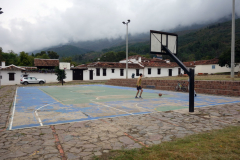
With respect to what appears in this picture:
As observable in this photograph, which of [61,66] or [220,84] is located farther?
[61,66]

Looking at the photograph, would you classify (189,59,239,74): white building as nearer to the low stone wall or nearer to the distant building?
the low stone wall

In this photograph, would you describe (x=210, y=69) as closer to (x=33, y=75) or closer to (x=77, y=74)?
(x=77, y=74)

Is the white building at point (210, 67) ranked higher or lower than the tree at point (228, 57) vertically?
lower

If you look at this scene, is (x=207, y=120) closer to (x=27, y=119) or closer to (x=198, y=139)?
(x=198, y=139)

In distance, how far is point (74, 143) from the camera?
4285mm

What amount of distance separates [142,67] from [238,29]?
85535 mm

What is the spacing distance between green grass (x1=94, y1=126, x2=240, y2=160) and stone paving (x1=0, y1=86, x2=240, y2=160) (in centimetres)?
32

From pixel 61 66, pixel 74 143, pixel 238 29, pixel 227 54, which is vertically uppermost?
pixel 238 29

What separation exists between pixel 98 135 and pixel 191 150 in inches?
88.5

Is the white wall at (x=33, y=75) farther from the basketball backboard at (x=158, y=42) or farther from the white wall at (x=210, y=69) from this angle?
the white wall at (x=210, y=69)

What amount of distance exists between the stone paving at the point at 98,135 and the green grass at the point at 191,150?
32cm

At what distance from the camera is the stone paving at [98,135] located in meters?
3.85

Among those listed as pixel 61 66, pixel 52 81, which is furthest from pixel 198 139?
pixel 52 81

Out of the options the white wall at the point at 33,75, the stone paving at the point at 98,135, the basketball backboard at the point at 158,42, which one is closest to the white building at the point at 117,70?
the white wall at the point at 33,75
